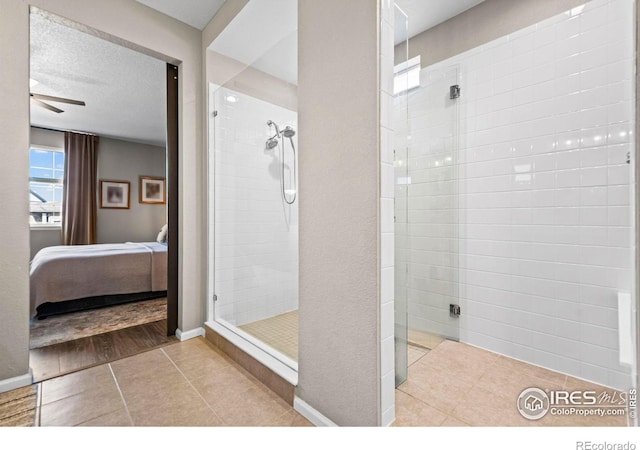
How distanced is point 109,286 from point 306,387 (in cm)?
286

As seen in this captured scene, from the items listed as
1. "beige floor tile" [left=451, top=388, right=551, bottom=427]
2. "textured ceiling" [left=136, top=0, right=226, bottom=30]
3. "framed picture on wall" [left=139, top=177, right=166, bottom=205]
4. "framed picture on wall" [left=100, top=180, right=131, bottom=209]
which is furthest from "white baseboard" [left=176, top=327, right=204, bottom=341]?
"framed picture on wall" [left=139, top=177, right=166, bottom=205]

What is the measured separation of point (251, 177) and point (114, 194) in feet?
13.6

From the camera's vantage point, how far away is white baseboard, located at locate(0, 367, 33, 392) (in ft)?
5.12

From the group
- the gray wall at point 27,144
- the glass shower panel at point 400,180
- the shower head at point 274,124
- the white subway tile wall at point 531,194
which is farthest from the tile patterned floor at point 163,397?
the shower head at point 274,124

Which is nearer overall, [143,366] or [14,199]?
[14,199]

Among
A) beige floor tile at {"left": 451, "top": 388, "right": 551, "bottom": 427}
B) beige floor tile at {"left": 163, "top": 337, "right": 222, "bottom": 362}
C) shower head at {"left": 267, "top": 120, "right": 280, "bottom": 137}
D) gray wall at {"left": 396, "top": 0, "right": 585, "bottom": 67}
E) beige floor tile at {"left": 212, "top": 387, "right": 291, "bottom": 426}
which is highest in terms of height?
gray wall at {"left": 396, "top": 0, "right": 585, "bottom": 67}

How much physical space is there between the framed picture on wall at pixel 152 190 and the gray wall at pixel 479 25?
17.2 ft

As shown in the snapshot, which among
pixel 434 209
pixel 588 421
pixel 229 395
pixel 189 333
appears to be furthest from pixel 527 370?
pixel 189 333

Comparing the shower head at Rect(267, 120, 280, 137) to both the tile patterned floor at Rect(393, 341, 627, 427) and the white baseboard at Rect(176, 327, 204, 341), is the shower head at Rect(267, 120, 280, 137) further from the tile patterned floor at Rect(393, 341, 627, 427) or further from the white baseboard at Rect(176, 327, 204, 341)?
the tile patterned floor at Rect(393, 341, 627, 427)

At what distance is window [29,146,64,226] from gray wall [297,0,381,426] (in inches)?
166

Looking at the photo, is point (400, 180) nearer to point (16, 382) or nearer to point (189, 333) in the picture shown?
point (189, 333)

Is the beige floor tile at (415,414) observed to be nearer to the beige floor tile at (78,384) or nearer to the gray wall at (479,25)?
the beige floor tile at (78,384)

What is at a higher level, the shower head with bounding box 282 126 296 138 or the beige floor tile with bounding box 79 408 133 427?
the shower head with bounding box 282 126 296 138

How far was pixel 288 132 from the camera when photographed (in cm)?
229
